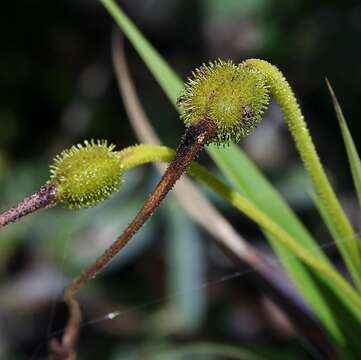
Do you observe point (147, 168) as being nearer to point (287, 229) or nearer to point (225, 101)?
point (287, 229)

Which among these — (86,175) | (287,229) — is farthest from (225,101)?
(287,229)

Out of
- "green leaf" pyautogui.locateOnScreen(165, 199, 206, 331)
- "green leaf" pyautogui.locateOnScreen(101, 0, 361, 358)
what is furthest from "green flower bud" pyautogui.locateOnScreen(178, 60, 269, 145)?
"green leaf" pyautogui.locateOnScreen(165, 199, 206, 331)

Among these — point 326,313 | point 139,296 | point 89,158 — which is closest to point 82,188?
point 89,158

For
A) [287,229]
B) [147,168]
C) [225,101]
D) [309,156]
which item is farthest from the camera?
[147,168]

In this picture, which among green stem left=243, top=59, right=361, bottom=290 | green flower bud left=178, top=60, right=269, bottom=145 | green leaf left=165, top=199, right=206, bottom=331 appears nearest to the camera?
green flower bud left=178, top=60, right=269, bottom=145

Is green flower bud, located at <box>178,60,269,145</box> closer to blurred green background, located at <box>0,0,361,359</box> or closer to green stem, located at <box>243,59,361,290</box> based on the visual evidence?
green stem, located at <box>243,59,361,290</box>

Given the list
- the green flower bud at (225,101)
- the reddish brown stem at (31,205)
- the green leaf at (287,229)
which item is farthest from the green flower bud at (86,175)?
the green leaf at (287,229)
